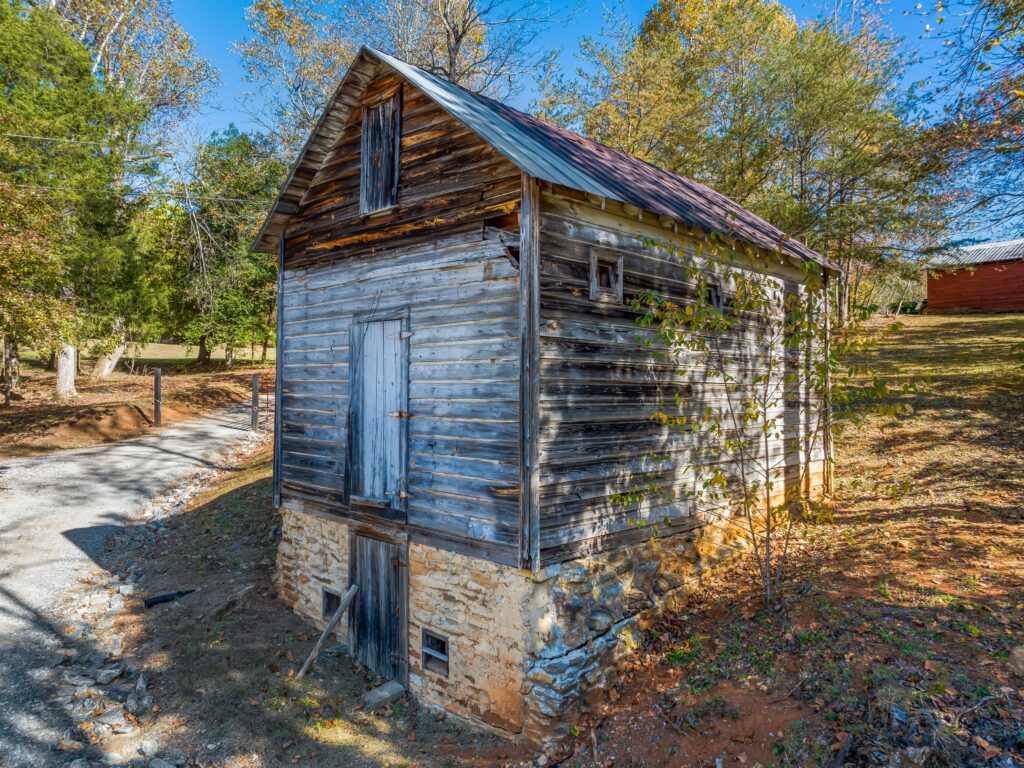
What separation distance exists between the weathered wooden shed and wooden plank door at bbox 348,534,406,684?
31 mm

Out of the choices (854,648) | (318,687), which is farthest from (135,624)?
(854,648)

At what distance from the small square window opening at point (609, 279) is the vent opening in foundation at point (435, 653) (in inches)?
179

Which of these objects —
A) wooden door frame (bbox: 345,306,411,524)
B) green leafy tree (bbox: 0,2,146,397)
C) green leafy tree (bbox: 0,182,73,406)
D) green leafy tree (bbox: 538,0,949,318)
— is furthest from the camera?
green leafy tree (bbox: 0,2,146,397)

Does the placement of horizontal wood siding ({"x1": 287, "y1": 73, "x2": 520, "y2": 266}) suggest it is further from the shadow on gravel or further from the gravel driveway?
the gravel driveway

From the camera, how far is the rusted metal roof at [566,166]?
242 inches

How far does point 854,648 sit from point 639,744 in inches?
92.8

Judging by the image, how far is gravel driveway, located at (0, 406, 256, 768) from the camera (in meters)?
6.66

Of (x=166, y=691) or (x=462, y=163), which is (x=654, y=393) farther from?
(x=166, y=691)

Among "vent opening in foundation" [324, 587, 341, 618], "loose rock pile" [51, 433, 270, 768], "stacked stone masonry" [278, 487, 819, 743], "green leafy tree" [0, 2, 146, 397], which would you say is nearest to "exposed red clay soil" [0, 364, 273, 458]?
"green leafy tree" [0, 2, 146, 397]

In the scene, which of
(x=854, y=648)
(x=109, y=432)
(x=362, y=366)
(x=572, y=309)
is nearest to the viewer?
(x=854, y=648)

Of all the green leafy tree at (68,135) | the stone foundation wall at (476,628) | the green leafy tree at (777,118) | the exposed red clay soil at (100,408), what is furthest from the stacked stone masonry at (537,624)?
the exposed red clay soil at (100,408)

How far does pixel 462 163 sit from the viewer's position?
269 inches

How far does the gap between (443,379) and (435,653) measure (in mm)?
3394

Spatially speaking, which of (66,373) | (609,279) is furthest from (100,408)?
(609,279)
